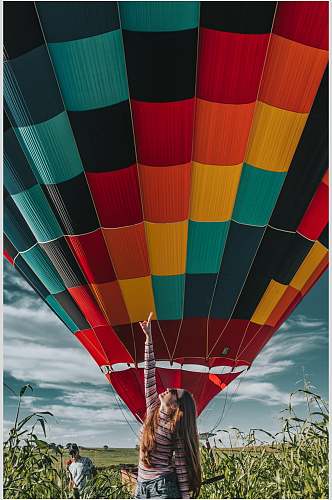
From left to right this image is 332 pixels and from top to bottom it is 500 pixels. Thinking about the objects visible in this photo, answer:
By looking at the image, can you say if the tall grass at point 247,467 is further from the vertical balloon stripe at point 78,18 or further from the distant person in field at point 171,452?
the vertical balloon stripe at point 78,18

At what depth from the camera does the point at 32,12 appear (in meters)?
Answer: 3.93

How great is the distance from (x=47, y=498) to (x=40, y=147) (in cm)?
261

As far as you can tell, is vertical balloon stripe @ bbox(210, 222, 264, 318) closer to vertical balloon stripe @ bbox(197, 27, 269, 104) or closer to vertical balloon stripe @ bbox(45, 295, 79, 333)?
→ vertical balloon stripe @ bbox(197, 27, 269, 104)

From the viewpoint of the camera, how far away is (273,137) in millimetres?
4570

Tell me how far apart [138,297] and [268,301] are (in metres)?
1.34

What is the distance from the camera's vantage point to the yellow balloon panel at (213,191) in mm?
4676

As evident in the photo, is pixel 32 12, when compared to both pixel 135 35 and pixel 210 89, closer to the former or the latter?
pixel 135 35

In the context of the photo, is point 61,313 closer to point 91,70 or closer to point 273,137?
point 91,70

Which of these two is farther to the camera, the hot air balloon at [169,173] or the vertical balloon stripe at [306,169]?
the vertical balloon stripe at [306,169]

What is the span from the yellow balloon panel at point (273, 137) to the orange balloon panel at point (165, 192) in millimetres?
604

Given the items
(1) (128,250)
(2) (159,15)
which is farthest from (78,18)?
(1) (128,250)

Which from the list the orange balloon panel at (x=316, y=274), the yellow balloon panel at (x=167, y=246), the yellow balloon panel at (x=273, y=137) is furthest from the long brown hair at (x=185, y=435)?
the orange balloon panel at (x=316, y=274)

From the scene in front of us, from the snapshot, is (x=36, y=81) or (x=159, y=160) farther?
(x=159, y=160)

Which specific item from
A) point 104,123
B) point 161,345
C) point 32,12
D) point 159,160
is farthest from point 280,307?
point 32,12
